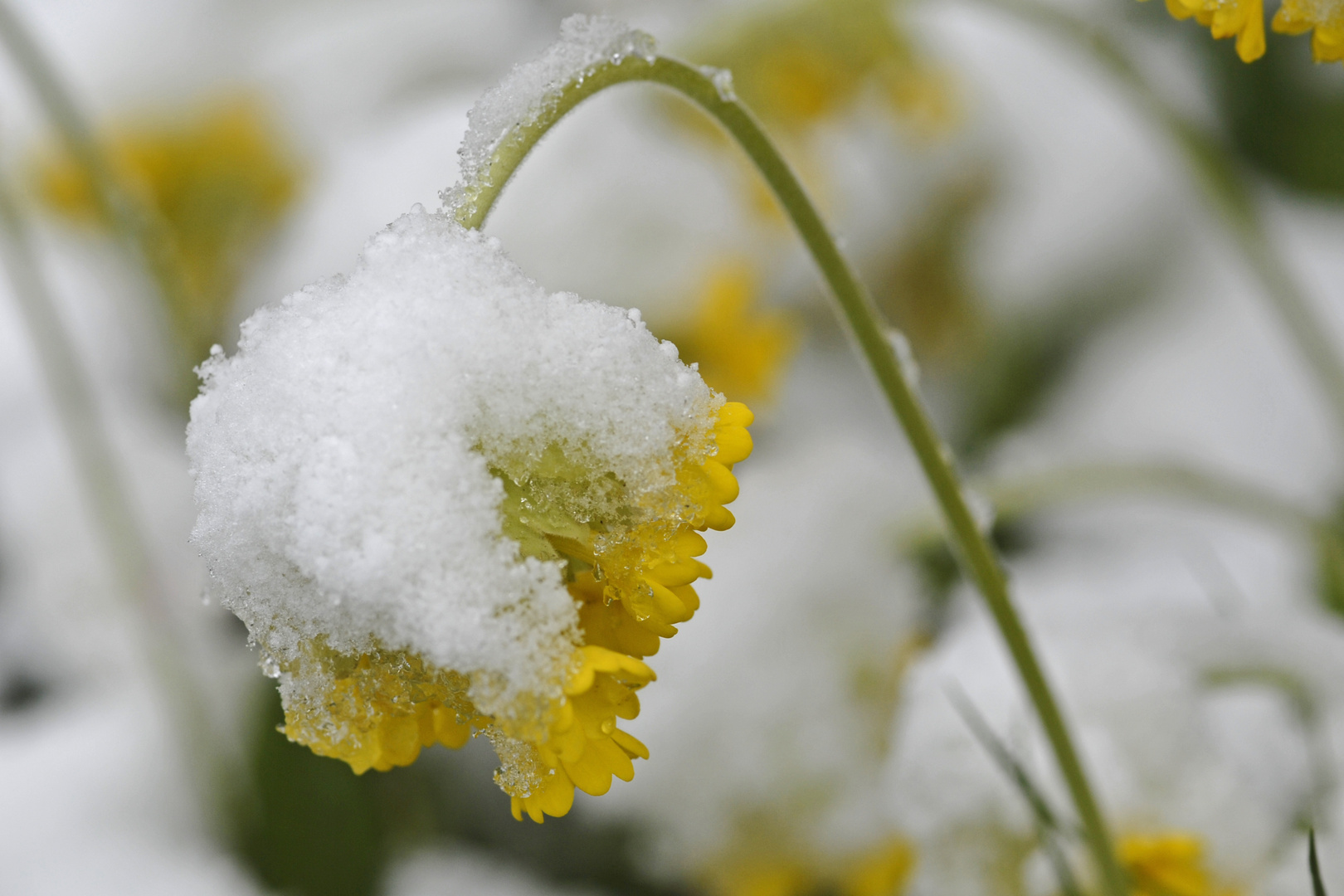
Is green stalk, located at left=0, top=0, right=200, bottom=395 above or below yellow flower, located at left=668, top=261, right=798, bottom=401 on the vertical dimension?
below

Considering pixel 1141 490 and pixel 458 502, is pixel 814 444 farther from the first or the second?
pixel 458 502

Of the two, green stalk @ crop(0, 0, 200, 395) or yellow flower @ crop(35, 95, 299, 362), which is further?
yellow flower @ crop(35, 95, 299, 362)

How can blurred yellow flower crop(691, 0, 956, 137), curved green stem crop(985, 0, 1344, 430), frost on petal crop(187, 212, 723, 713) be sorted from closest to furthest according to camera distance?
frost on petal crop(187, 212, 723, 713) < curved green stem crop(985, 0, 1344, 430) < blurred yellow flower crop(691, 0, 956, 137)

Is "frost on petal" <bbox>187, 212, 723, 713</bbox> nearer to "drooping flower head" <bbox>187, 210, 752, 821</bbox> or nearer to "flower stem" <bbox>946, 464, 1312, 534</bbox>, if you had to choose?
"drooping flower head" <bbox>187, 210, 752, 821</bbox>

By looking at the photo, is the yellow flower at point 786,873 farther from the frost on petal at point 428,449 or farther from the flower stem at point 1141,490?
the frost on petal at point 428,449

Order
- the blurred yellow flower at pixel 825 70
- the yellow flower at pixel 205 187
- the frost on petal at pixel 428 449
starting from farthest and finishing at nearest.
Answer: the yellow flower at pixel 205 187 → the blurred yellow flower at pixel 825 70 → the frost on petal at pixel 428 449

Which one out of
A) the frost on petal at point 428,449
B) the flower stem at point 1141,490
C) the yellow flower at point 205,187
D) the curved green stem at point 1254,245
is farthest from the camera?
the yellow flower at point 205,187

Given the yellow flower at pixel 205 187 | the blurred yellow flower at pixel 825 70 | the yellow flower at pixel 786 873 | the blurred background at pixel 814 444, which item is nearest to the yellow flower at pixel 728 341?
the blurred background at pixel 814 444

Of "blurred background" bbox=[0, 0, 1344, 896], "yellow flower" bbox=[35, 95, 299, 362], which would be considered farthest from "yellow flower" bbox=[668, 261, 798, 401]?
"yellow flower" bbox=[35, 95, 299, 362]
